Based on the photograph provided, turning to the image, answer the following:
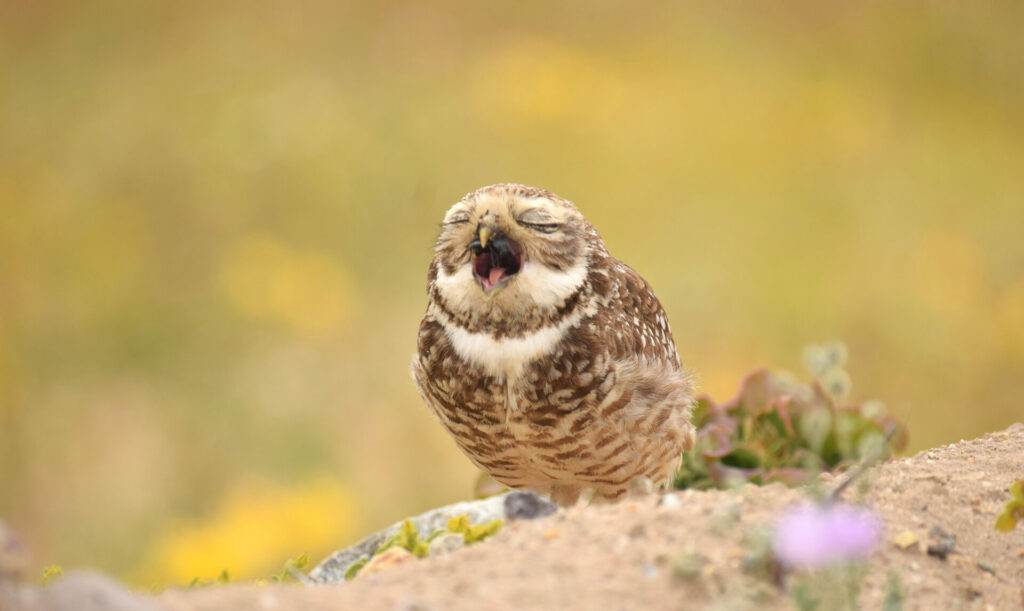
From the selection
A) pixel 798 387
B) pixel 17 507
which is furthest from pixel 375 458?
pixel 798 387

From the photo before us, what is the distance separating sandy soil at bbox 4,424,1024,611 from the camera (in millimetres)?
1674

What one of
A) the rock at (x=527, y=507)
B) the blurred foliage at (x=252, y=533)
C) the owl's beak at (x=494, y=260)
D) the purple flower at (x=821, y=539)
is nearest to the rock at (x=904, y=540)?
the purple flower at (x=821, y=539)

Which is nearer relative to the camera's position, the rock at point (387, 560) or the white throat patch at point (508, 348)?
the rock at point (387, 560)

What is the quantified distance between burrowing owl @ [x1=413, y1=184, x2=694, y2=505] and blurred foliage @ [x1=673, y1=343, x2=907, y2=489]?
0.62m

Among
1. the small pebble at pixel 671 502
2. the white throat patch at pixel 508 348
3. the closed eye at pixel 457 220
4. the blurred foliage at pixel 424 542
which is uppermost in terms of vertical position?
the closed eye at pixel 457 220

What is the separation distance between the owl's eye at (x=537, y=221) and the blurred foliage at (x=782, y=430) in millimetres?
1099

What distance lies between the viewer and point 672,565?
5.63ft

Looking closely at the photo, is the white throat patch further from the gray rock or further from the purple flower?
the purple flower

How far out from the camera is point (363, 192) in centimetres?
586

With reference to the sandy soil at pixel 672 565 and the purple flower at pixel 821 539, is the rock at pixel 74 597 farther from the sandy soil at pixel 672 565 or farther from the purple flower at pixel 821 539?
the purple flower at pixel 821 539

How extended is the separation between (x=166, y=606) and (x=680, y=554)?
0.83 metres

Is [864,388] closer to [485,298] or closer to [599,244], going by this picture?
[599,244]

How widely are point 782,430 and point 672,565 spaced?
1954 mm

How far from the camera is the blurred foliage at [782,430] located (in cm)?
344
